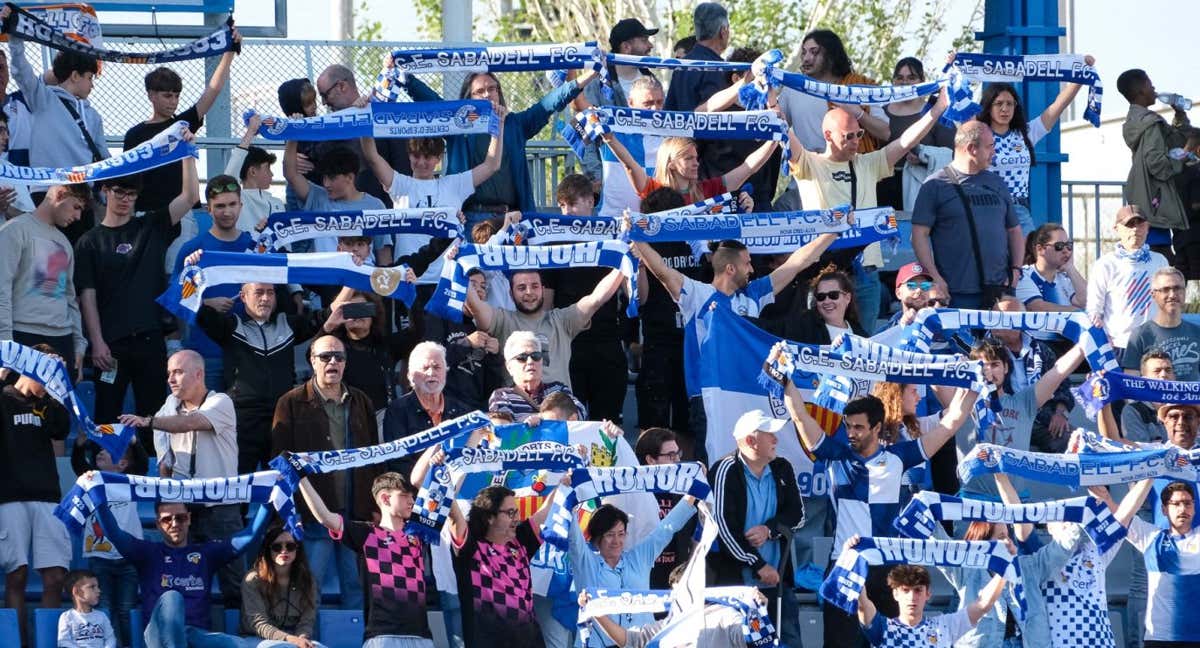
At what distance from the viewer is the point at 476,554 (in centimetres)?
1253

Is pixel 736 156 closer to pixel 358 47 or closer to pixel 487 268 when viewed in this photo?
pixel 487 268

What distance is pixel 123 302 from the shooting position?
566 inches

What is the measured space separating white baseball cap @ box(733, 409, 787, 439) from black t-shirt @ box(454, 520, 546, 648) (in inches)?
57.7

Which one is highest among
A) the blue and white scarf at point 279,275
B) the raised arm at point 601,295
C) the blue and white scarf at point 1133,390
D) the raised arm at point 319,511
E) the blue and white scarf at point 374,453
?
the blue and white scarf at point 279,275

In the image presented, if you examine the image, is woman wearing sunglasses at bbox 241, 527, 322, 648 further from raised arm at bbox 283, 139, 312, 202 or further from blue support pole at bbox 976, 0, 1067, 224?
blue support pole at bbox 976, 0, 1067, 224

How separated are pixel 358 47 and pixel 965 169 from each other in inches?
207

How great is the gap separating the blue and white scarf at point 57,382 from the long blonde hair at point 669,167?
4.14 m

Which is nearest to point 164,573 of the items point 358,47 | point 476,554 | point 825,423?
point 476,554

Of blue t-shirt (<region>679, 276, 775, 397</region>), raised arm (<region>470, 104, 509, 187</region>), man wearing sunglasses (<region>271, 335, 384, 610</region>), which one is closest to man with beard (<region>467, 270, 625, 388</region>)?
blue t-shirt (<region>679, 276, 775, 397</region>)

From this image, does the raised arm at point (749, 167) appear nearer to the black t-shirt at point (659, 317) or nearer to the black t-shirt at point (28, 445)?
the black t-shirt at point (659, 317)

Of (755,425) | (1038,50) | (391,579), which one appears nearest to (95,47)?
(391,579)

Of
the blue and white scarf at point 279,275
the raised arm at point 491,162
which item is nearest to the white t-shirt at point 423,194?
the raised arm at point 491,162

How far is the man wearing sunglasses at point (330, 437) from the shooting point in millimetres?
13180

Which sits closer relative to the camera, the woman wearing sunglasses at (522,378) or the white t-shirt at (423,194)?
the woman wearing sunglasses at (522,378)
